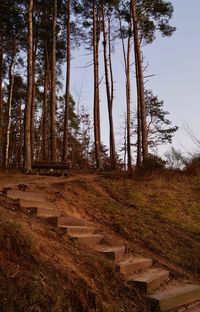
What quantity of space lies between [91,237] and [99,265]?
1.71m

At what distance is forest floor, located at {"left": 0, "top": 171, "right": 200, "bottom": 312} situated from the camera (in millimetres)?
4902

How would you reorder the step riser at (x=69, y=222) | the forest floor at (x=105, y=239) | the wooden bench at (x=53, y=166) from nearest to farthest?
1. the forest floor at (x=105, y=239)
2. the step riser at (x=69, y=222)
3. the wooden bench at (x=53, y=166)


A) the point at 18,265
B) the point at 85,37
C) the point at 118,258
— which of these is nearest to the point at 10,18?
the point at 85,37

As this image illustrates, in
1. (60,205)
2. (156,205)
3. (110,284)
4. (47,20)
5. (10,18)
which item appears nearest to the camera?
(110,284)

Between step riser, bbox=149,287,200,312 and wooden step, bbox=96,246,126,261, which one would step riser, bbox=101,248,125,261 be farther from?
step riser, bbox=149,287,200,312

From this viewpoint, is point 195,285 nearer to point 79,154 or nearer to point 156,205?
point 156,205

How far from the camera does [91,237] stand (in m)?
7.94

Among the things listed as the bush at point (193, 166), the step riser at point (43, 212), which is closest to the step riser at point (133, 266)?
the step riser at point (43, 212)

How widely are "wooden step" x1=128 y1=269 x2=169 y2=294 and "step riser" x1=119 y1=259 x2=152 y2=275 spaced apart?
158mm

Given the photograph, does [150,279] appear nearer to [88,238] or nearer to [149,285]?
[149,285]

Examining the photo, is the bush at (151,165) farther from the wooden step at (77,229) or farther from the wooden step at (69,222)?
the wooden step at (77,229)

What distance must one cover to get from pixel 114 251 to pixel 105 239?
3.47 feet

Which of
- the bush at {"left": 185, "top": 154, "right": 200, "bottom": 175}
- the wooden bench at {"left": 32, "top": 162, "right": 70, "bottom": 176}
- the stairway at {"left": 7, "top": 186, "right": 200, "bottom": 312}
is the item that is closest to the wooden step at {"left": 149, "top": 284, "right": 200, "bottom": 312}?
the stairway at {"left": 7, "top": 186, "right": 200, "bottom": 312}

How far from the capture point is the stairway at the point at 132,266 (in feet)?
20.8
